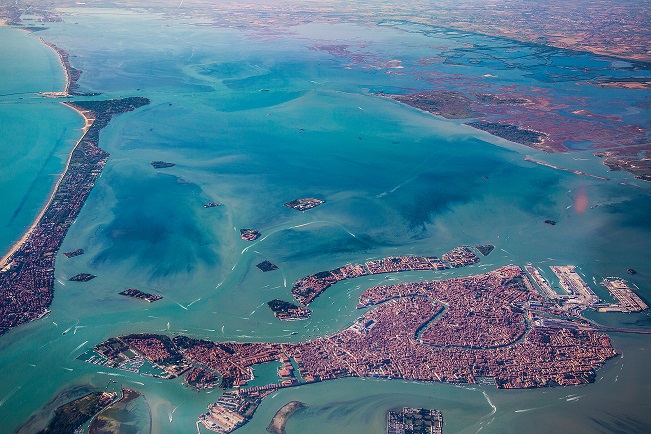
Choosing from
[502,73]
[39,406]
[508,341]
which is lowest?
[39,406]

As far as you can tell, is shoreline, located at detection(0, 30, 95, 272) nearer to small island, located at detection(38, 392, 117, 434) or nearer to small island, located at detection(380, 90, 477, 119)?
small island, located at detection(38, 392, 117, 434)

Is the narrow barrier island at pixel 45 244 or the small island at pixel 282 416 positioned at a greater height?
the narrow barrier island at pixel 45 244

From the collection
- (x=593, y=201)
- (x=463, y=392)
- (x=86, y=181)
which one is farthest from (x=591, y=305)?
(x=86, y=181)

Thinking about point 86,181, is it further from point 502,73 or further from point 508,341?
point 502,73

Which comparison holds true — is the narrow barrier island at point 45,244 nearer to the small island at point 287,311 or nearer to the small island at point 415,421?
the small island at point 287,311

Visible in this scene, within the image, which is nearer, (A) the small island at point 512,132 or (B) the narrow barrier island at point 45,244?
(B) the narrow barrier island at point 45,244

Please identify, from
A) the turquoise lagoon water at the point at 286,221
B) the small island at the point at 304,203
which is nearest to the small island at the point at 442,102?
the turquoise lagoon water at the point at 286,221
